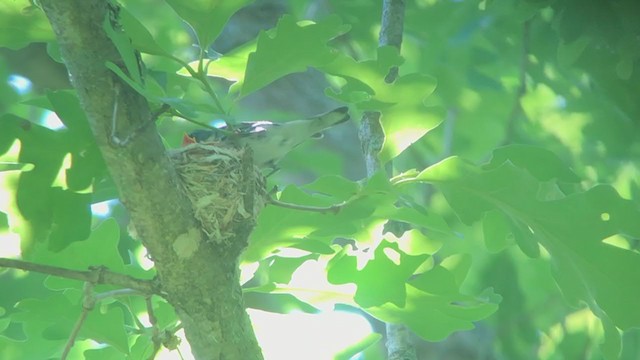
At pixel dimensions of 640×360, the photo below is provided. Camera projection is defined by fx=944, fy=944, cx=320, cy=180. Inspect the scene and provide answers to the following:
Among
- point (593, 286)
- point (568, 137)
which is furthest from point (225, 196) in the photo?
point (568, 137)

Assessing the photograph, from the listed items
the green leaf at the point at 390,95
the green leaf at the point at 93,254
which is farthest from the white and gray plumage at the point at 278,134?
the green leaf at the point at 390,95

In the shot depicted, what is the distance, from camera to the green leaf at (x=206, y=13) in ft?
6.24

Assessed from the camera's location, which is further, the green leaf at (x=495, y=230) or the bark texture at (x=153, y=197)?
the green leaf at (x=495, y=230)

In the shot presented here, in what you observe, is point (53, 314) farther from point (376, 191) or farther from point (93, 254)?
point (376, 191)

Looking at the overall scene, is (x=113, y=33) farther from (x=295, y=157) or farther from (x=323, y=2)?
(x=323, y=2)

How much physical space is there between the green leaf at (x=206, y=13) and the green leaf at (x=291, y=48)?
0.08 m

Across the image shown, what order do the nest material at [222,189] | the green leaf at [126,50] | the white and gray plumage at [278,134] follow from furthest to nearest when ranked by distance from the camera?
the white and gray plumage at [278,134] → the nest material at [222,189] → the green leaf at [126,50]

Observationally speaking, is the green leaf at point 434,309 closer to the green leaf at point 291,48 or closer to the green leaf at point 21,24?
the green leaf at point 291,48

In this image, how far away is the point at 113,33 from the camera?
68.7 inches

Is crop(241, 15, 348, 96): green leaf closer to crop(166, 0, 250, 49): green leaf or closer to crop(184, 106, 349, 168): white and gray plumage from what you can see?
crop(166, 0, 250, 49): green leaf

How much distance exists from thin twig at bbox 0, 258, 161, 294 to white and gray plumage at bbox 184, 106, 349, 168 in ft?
2.14

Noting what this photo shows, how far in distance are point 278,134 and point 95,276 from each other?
2.68 ft

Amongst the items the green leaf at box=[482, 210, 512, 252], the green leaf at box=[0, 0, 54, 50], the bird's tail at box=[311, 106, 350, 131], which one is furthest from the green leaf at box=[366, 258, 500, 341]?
the green leaf at box=[0, 0, 54, 50]

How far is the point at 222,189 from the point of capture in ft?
7.07
